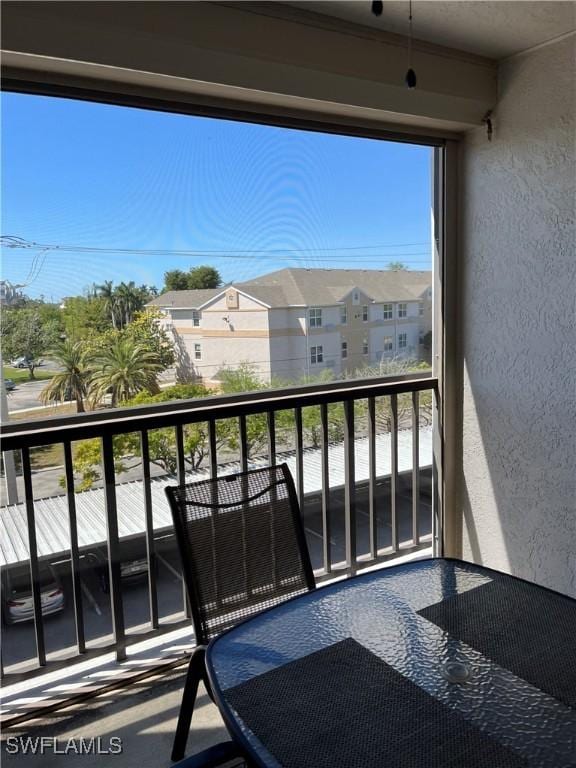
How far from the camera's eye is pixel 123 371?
2.14 meters

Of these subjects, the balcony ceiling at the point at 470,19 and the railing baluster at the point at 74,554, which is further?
the railing baluster at the point at 74,554

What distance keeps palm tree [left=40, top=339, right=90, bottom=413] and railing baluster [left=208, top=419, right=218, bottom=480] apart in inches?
21.0

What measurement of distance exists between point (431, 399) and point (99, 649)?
1.93 meters

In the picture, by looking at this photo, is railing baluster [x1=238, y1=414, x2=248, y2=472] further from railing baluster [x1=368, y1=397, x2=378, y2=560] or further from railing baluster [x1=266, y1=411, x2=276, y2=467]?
railing baluster [x1=368, y1=397, x2=378, y2=560]

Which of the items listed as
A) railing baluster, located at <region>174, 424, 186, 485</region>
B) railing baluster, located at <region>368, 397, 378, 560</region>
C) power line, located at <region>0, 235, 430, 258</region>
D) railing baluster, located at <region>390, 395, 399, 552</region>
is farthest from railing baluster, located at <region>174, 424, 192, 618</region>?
railing baluster, located at <region>390, 395, 399, 552</region>

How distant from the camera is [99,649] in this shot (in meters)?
2.20

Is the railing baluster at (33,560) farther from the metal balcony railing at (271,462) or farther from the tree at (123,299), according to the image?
the tree at (123,299)

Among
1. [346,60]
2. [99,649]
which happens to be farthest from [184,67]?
[99,649]

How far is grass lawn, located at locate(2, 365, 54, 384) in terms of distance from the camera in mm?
1903

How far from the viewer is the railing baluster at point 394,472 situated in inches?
112

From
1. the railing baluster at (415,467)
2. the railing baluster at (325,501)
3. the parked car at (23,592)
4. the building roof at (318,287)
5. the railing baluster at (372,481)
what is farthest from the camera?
the railing baluster at (415,467)

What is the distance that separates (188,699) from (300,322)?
5.07ft

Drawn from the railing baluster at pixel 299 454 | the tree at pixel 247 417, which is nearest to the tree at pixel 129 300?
the tree at pixel 247 417

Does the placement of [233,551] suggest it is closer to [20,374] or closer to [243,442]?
[243,442]
